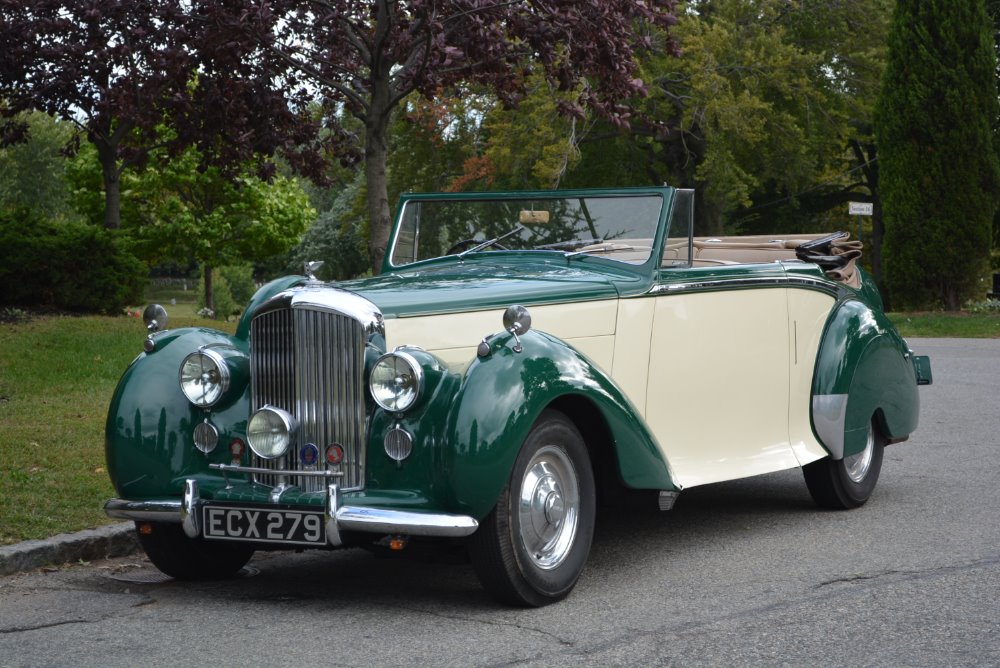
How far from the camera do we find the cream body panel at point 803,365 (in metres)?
6.46

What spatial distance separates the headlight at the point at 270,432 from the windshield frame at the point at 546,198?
1.73 m

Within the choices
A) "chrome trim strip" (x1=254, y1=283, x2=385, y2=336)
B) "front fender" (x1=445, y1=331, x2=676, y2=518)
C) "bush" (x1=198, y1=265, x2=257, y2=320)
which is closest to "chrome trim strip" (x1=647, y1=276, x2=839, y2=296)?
"front fender" (x1=445, y1=331, x2=676, y2=518)

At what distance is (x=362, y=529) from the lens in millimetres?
4371

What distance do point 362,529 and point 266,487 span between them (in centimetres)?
62

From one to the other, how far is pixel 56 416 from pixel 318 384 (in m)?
5.00

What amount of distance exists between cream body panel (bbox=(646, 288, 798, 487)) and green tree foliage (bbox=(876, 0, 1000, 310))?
18163mm

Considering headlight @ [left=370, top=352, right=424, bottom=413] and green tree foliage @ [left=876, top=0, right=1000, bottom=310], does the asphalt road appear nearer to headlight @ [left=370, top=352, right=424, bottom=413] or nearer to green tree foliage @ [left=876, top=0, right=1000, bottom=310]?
headlight @ [left=370, top=352, right=424, bottom=413]

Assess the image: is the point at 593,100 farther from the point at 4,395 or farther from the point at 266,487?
the point at 266,487

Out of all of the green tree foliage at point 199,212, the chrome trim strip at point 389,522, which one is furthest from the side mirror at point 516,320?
the green tree foliage at point 199,212

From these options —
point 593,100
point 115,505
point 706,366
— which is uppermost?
point 593,100

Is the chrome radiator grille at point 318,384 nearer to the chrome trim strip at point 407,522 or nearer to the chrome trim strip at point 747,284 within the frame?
the chrome trim strip at point 407,522

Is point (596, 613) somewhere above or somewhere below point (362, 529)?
below

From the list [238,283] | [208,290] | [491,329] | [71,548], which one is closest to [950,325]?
[491,329]

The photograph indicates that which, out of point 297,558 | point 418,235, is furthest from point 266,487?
point 418,235
